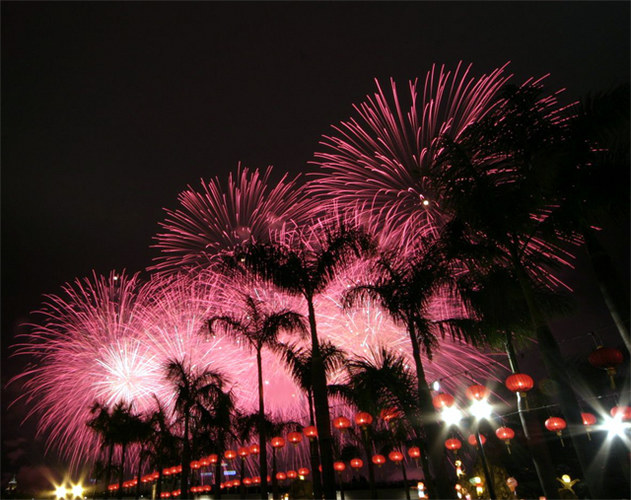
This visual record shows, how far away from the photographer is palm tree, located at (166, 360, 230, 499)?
20.7m

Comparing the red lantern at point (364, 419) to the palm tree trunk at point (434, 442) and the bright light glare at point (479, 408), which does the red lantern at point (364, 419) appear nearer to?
the bright light glare at point (479, 408)

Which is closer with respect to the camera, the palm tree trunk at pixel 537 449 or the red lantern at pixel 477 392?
the palm tree trunk at pixel 537 449

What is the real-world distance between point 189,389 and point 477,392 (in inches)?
530

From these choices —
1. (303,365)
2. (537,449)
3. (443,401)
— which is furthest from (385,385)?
(303,365)

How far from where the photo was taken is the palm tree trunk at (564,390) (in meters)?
7.79

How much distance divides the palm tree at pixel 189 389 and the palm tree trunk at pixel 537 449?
44.8ft

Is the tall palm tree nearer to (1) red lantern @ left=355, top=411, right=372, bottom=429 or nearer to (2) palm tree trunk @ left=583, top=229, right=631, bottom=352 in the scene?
(1) red lantern @ left=355, top=411, right=372, bottom=429

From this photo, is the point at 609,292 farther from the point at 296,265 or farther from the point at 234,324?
the point at 234,324

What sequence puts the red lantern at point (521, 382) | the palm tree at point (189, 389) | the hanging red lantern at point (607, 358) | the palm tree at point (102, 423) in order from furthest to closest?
the palm tree at point (102, 423), the palm tree at point (189, 389), the red lantern at point (521, 382), the hanging red lantern at point (607, 358)

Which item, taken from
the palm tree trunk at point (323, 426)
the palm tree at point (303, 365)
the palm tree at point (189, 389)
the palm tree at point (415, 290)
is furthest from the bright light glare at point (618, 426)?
the palm tree at point (189, 389)

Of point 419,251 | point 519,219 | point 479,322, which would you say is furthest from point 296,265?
point 519,219

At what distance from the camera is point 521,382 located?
11555mm

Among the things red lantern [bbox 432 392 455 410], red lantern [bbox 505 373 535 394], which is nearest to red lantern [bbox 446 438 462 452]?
red lantern [bbox 432 392 455 410]

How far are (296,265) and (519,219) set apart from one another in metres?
6.50
